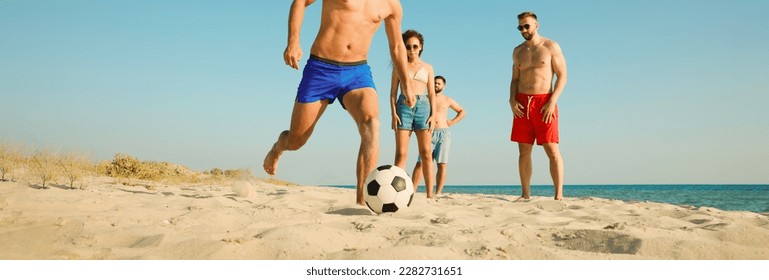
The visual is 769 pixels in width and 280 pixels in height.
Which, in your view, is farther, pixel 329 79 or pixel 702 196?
pixel 702 196

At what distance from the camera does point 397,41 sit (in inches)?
199

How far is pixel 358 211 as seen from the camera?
174 inches

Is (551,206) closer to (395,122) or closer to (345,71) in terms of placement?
(395,122)

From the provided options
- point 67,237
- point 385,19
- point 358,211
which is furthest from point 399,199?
point 67,237

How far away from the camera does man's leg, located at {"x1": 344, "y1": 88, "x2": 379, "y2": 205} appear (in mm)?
4582

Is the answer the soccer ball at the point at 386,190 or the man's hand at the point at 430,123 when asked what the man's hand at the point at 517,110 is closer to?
the man's hand at the point at 430,123

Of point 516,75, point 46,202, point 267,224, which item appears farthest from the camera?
point 516,75

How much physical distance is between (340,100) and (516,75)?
3086 millimetres

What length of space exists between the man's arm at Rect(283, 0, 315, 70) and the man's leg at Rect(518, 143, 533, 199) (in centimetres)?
358

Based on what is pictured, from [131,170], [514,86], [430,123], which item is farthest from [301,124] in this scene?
[131,170]

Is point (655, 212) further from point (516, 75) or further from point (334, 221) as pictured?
point (334, 221)

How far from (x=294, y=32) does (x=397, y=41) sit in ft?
3.54

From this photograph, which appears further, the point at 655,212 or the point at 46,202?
the point at 655,212

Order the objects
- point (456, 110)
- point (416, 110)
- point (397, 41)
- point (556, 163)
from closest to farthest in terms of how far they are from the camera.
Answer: point (397, 41) → point (556, 163) → point (416, 110) → point (456, 110)
